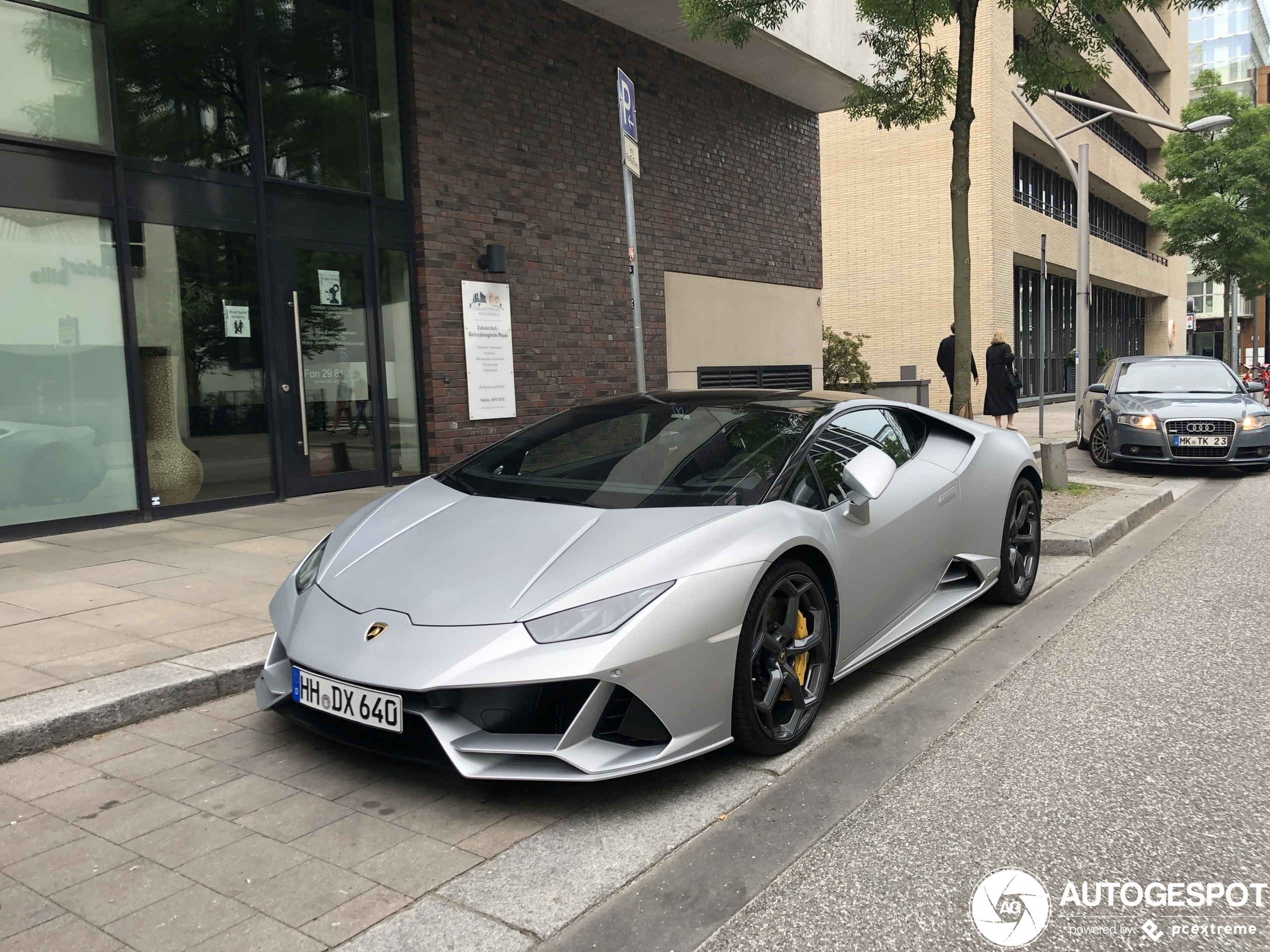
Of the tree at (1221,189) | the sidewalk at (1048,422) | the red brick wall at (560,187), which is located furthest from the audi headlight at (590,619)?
the tree at (1221,189)

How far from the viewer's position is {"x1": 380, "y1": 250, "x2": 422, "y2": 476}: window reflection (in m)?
9.83

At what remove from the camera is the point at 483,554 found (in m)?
3.37

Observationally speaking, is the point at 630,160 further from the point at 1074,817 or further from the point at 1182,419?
the point at 1182,419

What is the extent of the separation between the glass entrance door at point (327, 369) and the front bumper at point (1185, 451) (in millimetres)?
8603

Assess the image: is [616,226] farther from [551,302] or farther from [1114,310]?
[1114,310]

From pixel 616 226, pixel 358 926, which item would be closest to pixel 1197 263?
pixel 616 226

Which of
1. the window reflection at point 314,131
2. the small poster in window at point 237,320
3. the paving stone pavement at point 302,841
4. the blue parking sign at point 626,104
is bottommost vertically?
the paving stone pavement at point 302,841

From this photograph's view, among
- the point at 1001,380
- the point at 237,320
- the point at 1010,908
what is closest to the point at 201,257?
the point at 237,320

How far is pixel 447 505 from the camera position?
394 centimetres

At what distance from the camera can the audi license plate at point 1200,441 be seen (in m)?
11.3

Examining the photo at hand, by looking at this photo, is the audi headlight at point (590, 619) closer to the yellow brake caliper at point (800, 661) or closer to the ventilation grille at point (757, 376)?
the yellow brake caliper at point (800, 661)

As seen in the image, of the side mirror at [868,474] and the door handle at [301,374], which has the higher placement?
the door handle at [301,374]

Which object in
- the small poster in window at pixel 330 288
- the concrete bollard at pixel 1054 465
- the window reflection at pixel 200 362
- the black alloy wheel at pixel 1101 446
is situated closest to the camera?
the window reflection at pixel 200 362

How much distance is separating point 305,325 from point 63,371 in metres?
2.15
